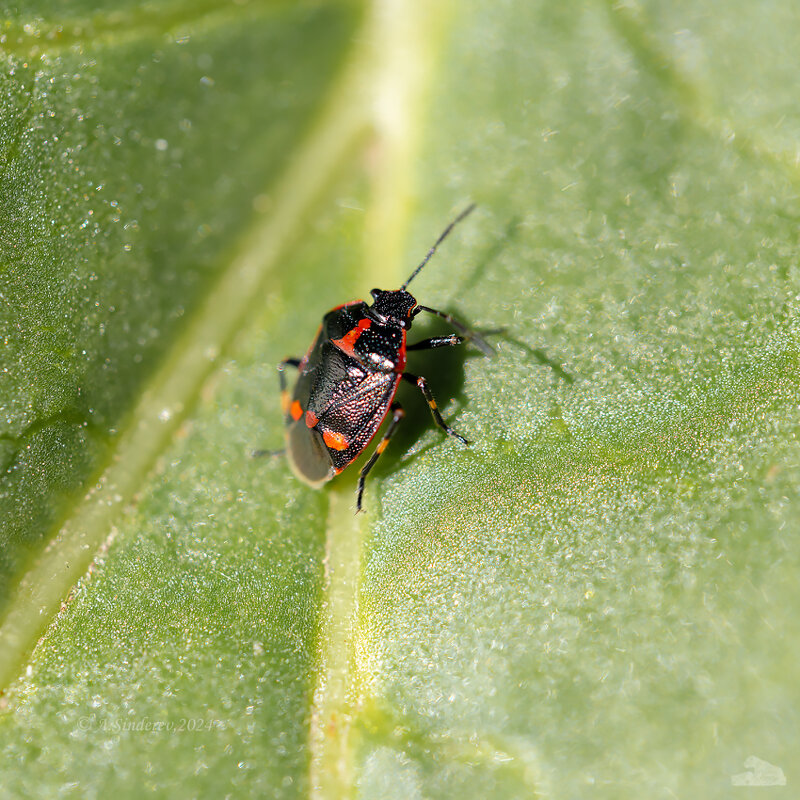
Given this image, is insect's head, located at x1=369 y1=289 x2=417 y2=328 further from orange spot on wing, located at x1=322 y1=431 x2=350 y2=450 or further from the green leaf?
orange spot on wing, located at x1=322 y1=431 x2=350 y2=450

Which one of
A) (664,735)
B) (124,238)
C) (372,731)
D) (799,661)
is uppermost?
(124,238)

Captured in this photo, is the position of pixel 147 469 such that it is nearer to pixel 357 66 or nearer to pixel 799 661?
pixel 357 66

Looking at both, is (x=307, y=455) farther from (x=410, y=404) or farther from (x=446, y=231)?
(x=446, y=231)

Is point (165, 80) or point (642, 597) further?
point (165, 80)

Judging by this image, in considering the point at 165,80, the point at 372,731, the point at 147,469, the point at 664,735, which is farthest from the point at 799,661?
the point at 165,80

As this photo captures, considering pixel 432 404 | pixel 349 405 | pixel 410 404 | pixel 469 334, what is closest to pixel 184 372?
pixel 349 405

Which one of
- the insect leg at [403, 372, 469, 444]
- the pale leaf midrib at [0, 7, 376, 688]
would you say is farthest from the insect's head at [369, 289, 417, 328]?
the pale leaf midrib at [0, 7, 376, 688]
